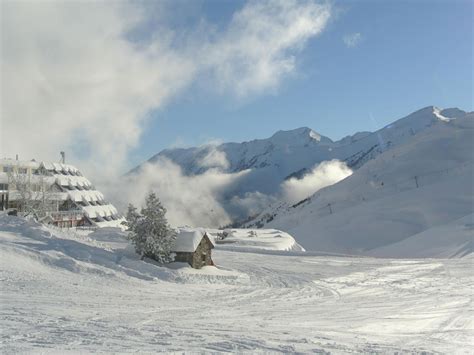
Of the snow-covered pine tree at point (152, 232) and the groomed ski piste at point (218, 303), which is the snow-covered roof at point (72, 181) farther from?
the snow-covered pine tree at point (152, 232)

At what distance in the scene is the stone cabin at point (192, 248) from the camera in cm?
2756

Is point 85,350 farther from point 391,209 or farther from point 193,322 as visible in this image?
point 391,209

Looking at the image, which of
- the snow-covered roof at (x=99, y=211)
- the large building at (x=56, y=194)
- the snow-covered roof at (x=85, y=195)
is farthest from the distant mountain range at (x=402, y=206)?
the snow-covered roof at (x=85, y=195)

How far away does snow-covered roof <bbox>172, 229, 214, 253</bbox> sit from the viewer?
27.5 m

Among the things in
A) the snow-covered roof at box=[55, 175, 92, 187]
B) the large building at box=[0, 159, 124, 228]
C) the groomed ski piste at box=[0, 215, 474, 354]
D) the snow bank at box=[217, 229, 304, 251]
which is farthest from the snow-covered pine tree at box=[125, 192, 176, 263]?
the snow-covered roof at box=[55, 175, 92, 187]

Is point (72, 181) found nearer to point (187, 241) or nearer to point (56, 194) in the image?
point (56, 194)

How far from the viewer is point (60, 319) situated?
13.9 metres

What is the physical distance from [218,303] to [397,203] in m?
57.5

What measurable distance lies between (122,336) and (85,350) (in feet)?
5.24

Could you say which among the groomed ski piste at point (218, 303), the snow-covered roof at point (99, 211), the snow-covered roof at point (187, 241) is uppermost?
the snow-covered roof at point (99, 211)

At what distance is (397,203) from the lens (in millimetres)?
70750

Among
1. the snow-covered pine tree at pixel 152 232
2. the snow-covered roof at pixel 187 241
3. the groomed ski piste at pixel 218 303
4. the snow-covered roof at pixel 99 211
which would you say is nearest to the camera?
the groomed ski piste at pixel 218 303

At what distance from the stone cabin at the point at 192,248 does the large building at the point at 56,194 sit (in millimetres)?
20257

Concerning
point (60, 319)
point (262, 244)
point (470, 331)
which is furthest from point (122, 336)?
point (262, 244)
